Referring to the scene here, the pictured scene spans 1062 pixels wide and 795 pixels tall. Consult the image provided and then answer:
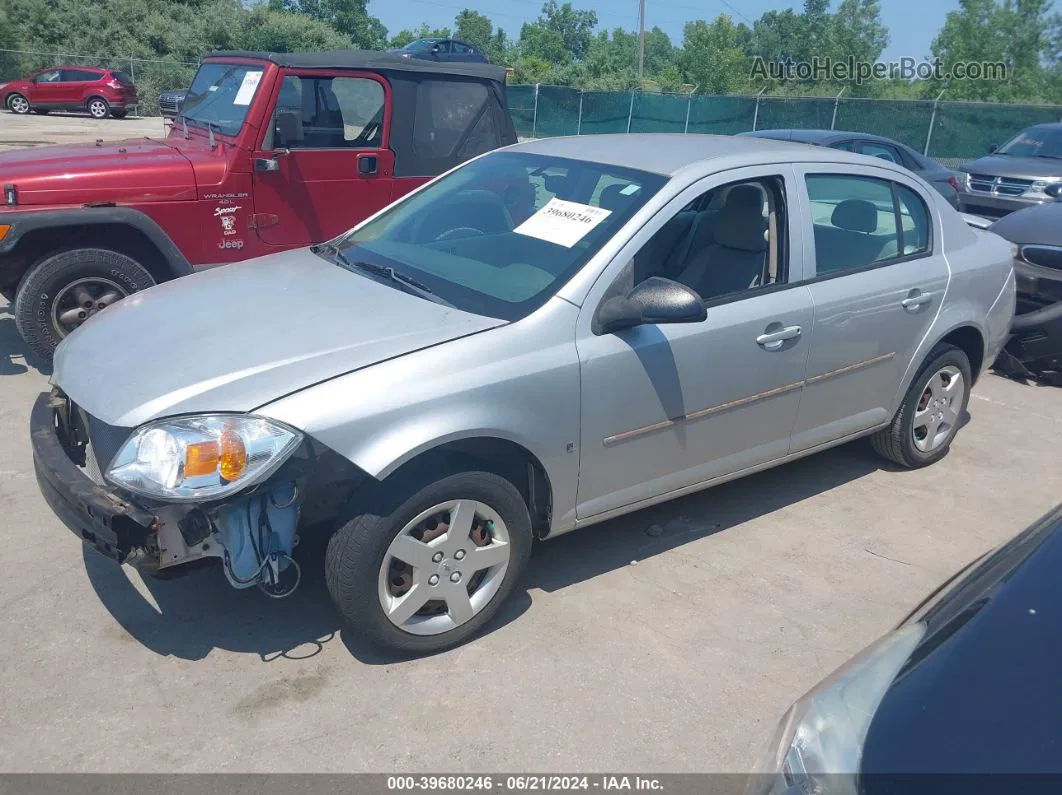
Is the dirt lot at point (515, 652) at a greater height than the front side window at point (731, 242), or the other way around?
the front side window at point (731, 242)

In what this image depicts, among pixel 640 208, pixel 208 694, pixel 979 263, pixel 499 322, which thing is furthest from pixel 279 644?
pixel 979 263

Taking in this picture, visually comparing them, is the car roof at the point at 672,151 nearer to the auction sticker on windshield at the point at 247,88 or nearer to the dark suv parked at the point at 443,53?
the auction sticker on windshield at the point at 247,88

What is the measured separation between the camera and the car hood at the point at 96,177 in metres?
5.68

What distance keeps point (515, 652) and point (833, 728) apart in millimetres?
1621

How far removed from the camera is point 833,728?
6.46 ft

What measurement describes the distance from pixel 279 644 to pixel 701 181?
250 centimetres

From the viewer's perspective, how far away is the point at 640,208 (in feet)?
12.1

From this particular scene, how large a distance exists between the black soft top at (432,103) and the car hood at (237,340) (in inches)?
119

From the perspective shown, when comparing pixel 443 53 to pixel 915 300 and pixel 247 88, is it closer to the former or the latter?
pixel 247 88

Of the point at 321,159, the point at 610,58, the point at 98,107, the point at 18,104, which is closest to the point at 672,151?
the point at 321,159

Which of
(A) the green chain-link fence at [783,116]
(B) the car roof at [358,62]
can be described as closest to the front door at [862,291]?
(B) the car roof at [358,62]

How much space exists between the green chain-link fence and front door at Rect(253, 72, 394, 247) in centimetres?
1888

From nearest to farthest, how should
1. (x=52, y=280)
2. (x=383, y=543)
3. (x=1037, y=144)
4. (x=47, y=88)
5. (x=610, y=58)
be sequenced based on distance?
(x=383, y=543), (x=52, y=280), (x=1037, y=144), (x=47, y=88), (x=610, y=58)

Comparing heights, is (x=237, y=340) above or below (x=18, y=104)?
above
